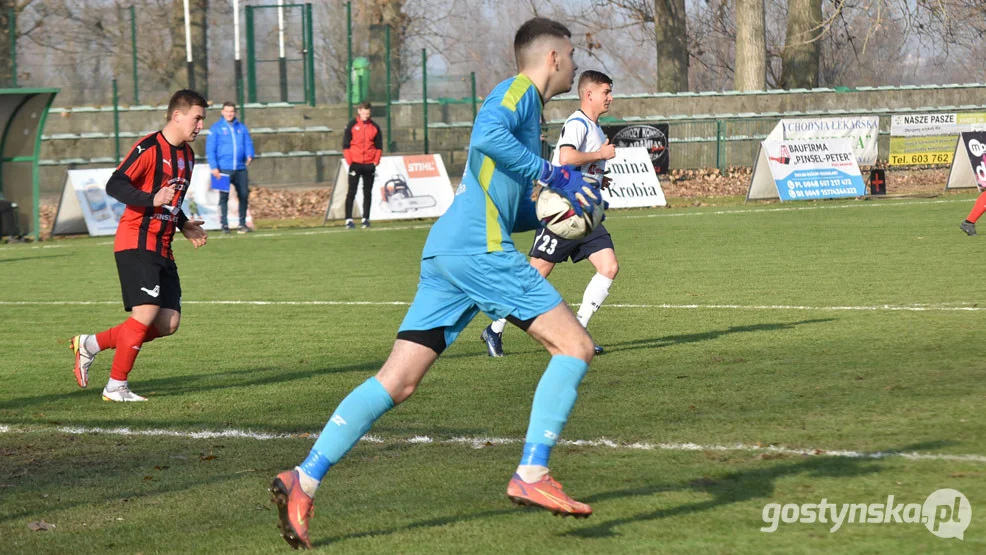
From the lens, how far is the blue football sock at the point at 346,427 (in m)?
4.76

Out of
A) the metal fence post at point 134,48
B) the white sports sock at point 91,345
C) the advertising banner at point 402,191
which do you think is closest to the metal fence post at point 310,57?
the metal fence post at point 134,48

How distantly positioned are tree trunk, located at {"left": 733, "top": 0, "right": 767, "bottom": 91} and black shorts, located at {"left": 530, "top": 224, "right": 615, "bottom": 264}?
28802 millimetres

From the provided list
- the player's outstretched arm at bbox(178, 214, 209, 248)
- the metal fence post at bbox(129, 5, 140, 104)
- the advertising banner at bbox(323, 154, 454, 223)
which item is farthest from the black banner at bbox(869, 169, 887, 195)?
the player's outstretched arm at bbox(178, 214, 209, 248)

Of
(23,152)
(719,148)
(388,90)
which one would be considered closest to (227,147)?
(23,152)

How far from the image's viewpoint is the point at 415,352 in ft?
16.2

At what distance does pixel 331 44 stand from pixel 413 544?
32211 mm

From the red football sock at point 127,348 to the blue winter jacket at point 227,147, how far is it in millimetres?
13733

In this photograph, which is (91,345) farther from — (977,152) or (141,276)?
(977,152)

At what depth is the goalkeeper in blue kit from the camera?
15.7ft

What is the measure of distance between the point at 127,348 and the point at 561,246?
309 cm

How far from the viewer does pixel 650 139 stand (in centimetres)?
2950

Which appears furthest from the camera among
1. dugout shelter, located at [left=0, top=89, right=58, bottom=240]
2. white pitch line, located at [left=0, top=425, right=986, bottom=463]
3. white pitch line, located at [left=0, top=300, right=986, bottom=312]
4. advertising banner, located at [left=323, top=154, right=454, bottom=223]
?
advertising banner, located at [left=323, top=154, right=454, bottom=223]

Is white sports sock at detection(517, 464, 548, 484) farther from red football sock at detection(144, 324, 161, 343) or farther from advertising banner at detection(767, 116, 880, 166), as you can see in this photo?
advertising banner at detection(767, 116, 880, 166)

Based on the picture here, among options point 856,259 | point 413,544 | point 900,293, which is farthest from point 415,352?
point 856,259
